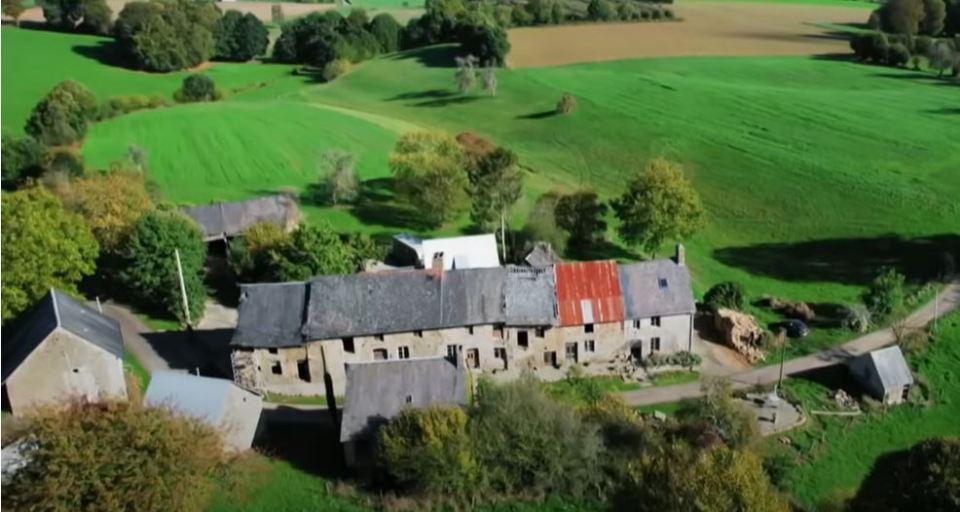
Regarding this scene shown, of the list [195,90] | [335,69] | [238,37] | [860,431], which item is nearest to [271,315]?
[860,431]

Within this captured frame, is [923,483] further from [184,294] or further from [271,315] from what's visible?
[184,294]

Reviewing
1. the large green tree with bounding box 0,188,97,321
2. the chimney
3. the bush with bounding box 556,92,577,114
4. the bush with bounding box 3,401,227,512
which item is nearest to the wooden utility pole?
the large green tree with bounding box 0,188,97,321

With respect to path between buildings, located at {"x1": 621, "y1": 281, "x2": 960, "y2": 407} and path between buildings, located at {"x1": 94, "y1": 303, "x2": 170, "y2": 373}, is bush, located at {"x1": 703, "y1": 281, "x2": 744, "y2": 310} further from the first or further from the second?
path between buildings, located at {"x1": 94, "y1": 303, "x2": 170, "y2": 373}

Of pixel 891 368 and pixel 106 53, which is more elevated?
pixel 106 53

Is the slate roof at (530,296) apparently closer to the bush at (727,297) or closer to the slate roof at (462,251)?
the slate roof at (462,251)

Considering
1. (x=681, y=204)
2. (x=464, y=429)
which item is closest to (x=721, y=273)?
(x=681, y=204)
